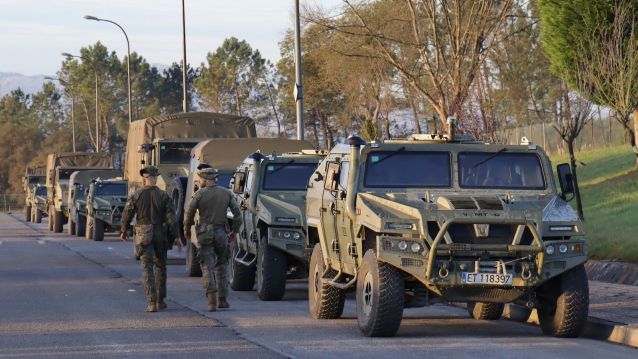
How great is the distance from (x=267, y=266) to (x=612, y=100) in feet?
43.9

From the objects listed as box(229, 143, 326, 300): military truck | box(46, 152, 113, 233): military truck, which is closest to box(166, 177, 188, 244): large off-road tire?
box(229, 143, 326, 300): military truck

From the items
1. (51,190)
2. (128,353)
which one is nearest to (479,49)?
(128,353)

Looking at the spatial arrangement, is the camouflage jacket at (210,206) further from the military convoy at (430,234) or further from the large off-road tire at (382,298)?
the large off-road tire at (382,298)

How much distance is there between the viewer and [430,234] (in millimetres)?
12867

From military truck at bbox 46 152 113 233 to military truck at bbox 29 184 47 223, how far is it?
347 centimetres

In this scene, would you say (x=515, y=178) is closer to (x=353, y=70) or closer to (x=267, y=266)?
(x=267, y=266)

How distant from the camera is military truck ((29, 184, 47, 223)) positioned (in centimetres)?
6162

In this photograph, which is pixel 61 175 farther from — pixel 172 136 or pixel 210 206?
pixel 210 206

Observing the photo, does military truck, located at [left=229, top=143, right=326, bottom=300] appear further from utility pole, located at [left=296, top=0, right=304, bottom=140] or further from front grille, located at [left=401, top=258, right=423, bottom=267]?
utility pole, located at [left=296, top=0, right=304, bottom=140]

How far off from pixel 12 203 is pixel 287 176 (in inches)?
3575

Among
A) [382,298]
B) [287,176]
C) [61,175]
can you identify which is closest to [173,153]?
[287,176]

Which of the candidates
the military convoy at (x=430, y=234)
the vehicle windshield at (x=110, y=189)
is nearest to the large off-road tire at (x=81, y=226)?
the vehicle windshield at (x=110, y=189)

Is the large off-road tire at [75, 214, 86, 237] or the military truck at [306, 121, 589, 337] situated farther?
the large off-road tire at [75, 214, 86, 237]

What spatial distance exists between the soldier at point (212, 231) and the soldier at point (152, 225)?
1.06ft
